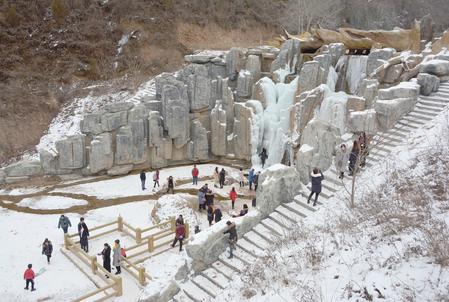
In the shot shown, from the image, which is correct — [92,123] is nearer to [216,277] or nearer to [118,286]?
[118,286]

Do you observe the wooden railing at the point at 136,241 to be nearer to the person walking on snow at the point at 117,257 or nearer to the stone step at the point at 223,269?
the person walking on snow at the point at 117,257

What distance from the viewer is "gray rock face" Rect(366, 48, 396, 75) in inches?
801

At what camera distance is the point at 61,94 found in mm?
29281

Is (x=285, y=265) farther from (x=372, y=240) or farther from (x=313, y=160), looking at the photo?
(x=313, y=160)

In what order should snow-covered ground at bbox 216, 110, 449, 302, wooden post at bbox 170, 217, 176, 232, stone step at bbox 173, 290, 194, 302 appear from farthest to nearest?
wooden post at bbox 170, 217, 176, 232, stone step at bbox 173, 290, 194, 302, snow-covered ground at bbox 216, 110, 449, 302

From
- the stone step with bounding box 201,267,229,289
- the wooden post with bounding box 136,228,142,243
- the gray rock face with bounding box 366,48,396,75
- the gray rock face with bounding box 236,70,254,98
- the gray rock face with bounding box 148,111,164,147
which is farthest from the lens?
the gray rock face with bounding box 236,70,254,98

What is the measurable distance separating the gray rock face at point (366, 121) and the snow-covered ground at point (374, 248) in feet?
9.78

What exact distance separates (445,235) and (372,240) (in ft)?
4.93

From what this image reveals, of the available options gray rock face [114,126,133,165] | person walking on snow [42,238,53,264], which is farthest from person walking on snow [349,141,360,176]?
gray rock face [114,126,133,165]

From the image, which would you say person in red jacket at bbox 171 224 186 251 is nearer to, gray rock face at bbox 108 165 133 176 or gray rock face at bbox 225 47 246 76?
gray rock face at bbox 108 165 133 176

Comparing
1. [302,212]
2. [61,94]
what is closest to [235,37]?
[61,94]

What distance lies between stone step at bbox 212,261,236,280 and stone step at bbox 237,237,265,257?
734 mm

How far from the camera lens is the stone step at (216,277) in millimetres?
11281

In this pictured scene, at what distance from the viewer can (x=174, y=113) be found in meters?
23.4
